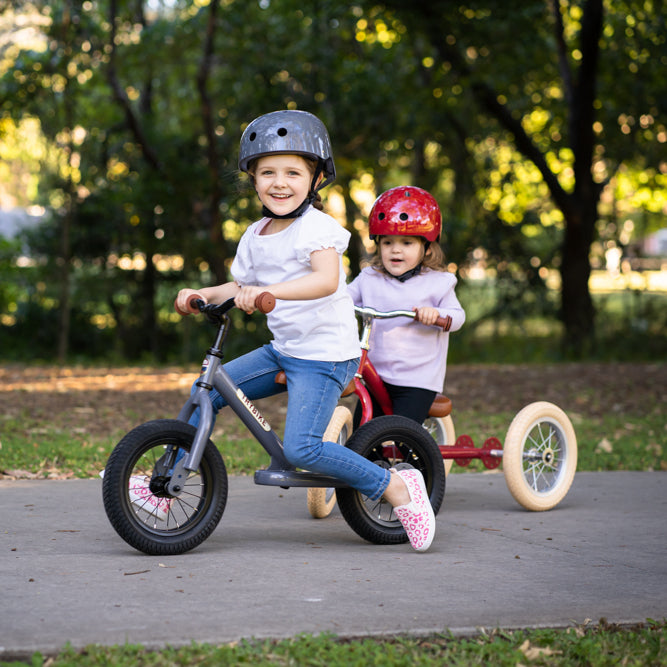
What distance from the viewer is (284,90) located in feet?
49.9

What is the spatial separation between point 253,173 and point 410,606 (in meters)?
1.93

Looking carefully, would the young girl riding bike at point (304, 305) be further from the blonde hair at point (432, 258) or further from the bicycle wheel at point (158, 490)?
the blonde hair at point (432, 258)

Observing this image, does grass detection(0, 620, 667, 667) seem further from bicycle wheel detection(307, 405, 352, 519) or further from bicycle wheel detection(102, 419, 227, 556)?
bicycle wheel detection(307, 405, 352, 519)

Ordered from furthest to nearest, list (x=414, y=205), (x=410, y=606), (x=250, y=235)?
(x=414, y=205) < (x=250, y=235) < (x=410, y=606)

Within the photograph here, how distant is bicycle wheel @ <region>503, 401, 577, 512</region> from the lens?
17.0ft

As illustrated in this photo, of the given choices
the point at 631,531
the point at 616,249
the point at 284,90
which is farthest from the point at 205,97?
the point at 631,531

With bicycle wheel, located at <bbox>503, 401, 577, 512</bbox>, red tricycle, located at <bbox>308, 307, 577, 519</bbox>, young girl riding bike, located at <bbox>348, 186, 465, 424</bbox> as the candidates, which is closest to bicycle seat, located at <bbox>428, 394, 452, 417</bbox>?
red tricycle, located at <bbox>308, 307, 577, 519</bbox>

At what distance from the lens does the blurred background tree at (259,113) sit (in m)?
14.4

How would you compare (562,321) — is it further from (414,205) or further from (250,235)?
(250,235)

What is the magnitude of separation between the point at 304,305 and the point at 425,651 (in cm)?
160

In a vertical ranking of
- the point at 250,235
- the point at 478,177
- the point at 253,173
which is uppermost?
the point at 478,177

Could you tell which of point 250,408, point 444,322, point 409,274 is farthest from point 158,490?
point 409,274

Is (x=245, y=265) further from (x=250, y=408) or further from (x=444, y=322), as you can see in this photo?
(x=444, y=322)

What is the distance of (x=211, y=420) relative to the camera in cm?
397
